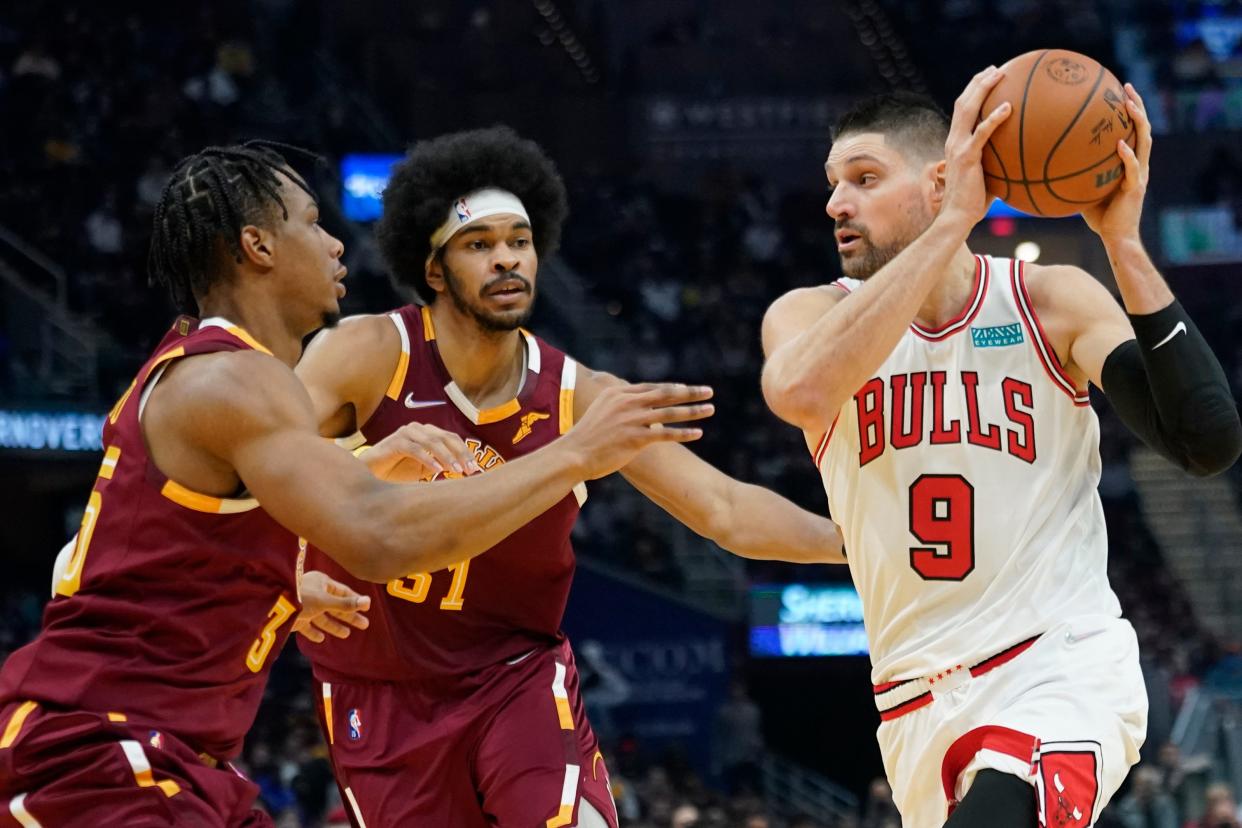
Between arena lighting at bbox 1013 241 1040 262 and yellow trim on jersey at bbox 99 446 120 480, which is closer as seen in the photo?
yellow trim on jersey at bbox 99 446 120 480

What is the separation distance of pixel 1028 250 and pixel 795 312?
2099 centimetres

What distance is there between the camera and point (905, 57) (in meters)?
26.7

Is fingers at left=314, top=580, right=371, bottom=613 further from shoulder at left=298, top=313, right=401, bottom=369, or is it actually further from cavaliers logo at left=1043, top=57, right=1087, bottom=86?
cavaliers logo at left=1043, top=57, right=1087, bottom=86

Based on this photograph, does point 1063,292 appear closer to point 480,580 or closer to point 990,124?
point 990,124

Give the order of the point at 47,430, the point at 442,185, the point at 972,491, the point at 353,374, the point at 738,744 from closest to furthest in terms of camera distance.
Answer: the point at 972,491
the point at 353,374
the point at 442,185
the point at 47,430
the point at 738,744

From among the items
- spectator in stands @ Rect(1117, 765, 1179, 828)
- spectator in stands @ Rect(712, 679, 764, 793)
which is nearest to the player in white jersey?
spectator in stands @ Rect(1117, 765, 1179, 828)

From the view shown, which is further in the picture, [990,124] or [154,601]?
[990,124]

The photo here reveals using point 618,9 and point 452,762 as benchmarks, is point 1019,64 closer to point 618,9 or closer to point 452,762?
point 452,762

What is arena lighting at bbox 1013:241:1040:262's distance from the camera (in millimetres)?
24702

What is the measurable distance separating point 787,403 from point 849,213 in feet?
2.26

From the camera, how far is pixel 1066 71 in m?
4.33

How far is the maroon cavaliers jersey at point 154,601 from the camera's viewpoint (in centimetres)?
372

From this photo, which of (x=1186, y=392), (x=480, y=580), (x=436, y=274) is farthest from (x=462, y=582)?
(x=1186, y=392)

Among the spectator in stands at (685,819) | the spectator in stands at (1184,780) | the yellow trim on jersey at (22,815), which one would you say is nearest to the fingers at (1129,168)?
the yellow trim on jersey at (22,815)
